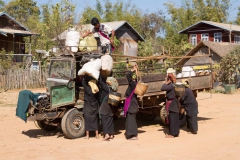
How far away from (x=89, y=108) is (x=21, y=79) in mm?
13179

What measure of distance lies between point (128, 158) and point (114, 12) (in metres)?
44.2

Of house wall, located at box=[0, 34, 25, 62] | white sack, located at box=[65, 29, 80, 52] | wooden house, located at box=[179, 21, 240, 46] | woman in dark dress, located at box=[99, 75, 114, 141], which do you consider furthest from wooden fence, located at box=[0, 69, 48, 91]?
wooden house, located at box=[179, 21, 240, 46]

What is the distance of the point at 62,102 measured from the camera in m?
8.75

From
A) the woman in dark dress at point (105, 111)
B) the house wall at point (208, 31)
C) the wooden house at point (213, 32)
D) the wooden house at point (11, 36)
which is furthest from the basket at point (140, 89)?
the house wall at point (208, 31)

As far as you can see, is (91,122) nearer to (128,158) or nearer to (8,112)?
(128,158)

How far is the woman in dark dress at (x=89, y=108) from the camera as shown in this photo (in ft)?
28.7

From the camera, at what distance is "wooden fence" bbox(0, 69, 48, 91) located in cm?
2031

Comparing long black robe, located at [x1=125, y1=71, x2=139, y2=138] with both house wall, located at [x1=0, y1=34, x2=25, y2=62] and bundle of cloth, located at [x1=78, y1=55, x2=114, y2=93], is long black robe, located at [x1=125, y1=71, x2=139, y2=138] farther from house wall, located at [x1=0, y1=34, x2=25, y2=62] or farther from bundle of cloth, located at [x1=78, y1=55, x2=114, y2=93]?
house wall, located at [x1=0, y1=34, x2=25, y2=62]

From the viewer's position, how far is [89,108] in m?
8.78

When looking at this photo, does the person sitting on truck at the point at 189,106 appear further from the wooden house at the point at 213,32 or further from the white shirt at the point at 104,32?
the wooden house at the point at 213,32

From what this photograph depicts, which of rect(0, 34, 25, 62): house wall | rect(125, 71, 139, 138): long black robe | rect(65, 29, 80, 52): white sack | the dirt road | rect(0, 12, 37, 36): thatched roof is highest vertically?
rect(0, 12, 37, 36): thatched roof

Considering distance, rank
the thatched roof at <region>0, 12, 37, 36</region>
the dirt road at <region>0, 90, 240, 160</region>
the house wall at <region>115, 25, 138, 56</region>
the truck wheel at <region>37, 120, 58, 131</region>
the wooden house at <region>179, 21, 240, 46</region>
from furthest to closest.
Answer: the house wall at <region>115, 25, 138, 56</region>, the wooden house at <region>179, 21, 240, 46</region>, the thatched roof at <region>0, 12, 37, 36</region>, the truck wheel at <region>37, 120, 58, 131</region>, the dirt road at <region>0, 90, 240, 160</region>

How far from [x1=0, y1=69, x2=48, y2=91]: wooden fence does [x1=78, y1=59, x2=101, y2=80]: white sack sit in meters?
12.8

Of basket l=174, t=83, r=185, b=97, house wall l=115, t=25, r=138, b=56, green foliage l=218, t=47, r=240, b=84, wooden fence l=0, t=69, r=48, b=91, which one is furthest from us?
house wall l=115, t=25, r=138, b=56
